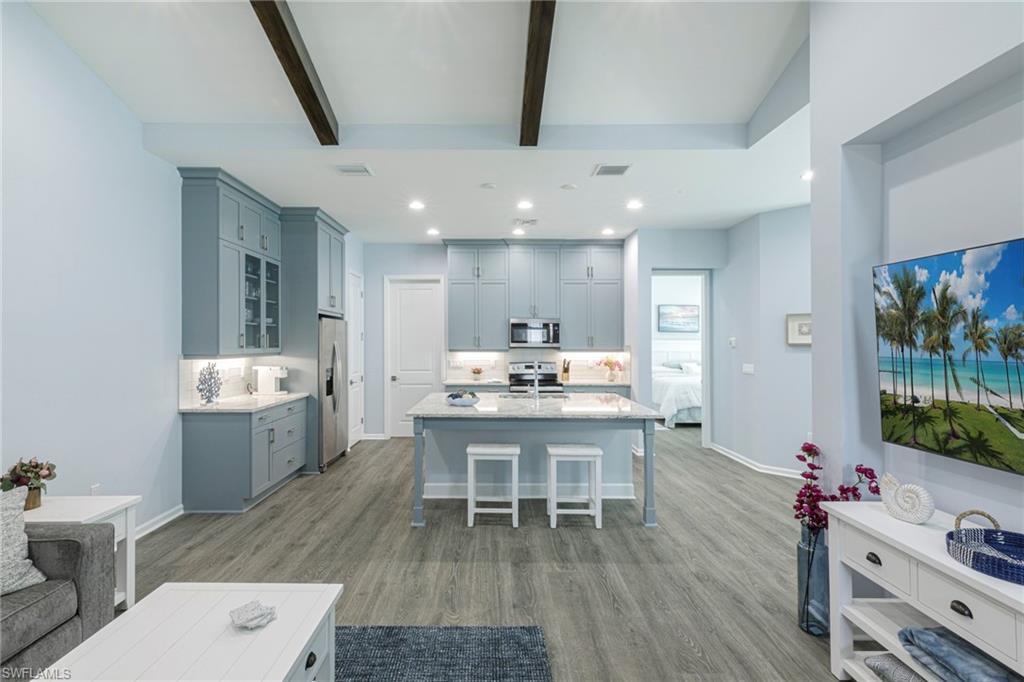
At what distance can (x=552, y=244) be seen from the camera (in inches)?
243

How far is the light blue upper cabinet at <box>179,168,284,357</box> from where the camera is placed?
381 centimetres

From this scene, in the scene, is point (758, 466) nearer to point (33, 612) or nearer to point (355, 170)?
point (355, 170)

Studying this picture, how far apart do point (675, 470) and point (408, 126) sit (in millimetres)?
4301

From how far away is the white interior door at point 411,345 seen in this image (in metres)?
6.59

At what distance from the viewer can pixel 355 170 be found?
377cm

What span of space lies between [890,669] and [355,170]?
431 centimetres

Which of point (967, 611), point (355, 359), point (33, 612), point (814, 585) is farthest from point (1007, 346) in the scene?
point (355, 359)

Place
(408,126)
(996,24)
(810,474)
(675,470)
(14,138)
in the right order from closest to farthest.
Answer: (996,24), (810,474), (14,138), (408,126), (675,470)

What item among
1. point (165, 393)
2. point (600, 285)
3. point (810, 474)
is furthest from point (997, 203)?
point (165, 393)

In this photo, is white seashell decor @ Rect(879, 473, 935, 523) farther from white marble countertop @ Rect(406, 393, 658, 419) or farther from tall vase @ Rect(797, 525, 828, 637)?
white marble countertop @ Rect(406, 393, 658, 419)

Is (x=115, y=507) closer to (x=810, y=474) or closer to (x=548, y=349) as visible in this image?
(x=810, y=474)

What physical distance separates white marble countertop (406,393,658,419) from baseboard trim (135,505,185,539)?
208 centimetres

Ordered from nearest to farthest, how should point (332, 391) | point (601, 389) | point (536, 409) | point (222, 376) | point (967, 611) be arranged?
point (967, 611)
point (536, 409)
point (222, 376)
point (332, 391)
point (601, 389)

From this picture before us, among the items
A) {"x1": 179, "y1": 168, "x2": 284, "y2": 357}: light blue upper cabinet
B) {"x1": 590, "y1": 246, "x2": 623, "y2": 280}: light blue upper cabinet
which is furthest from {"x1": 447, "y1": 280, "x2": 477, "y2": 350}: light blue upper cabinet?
{"x1": 179, "y1": 168, "x2": 284, "y2": 357}: light blue upper cabinet
